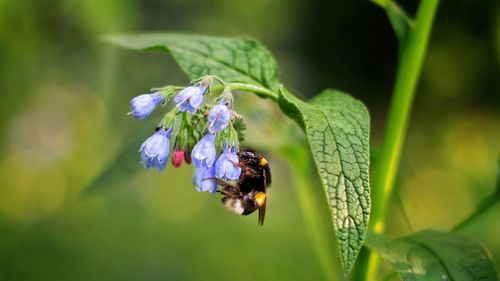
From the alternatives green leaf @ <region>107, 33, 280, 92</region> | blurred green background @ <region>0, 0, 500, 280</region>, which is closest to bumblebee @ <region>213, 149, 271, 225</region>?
green leaf @ <region>107, 33, 280, 92</region>

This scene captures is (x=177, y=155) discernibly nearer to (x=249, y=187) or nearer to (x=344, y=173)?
(x=249, y=187)

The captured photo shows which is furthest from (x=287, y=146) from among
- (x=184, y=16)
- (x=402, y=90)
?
(x=184, y=16)

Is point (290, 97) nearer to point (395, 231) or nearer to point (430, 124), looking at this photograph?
point (395, 231)

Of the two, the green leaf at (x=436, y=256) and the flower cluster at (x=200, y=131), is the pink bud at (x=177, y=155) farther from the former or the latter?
the green leaf at (x=436, y=256)

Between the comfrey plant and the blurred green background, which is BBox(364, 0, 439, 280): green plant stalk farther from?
the blurred green background

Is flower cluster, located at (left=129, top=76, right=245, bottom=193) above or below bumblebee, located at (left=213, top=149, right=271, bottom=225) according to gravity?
above

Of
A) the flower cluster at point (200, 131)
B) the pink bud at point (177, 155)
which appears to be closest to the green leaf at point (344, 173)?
the flower cluster at point (200, 131)

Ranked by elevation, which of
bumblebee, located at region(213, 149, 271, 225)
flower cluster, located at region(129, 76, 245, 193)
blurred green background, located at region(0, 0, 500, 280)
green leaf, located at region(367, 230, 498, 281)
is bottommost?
blurred green background, located at region(0, 0, 500, 280)
